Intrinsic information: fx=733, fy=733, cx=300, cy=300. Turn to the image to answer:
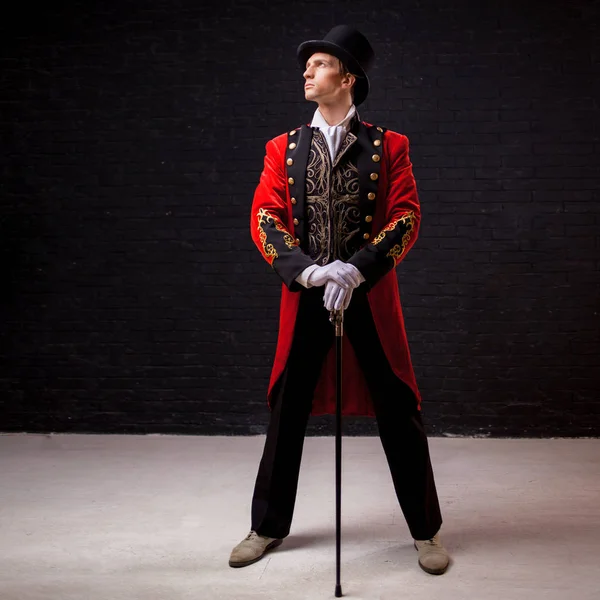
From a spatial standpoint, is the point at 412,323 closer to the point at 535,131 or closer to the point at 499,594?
the point at 535,131

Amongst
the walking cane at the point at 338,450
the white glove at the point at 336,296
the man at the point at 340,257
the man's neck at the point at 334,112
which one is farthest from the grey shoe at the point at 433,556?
the man's neck at the point at 334,112

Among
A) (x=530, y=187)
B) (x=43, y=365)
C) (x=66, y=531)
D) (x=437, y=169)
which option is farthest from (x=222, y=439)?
(x=530, y=187)

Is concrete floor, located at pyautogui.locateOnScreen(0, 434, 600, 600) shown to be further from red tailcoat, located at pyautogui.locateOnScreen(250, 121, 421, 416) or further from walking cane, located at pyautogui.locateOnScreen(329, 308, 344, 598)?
red tailcoat, located at pyautogui.locateOnScreen(250, 121, 421, 416)

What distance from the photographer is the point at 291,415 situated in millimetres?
2439

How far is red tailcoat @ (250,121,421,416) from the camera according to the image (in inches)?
91.3

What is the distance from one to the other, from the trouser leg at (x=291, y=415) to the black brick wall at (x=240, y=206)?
1.81m

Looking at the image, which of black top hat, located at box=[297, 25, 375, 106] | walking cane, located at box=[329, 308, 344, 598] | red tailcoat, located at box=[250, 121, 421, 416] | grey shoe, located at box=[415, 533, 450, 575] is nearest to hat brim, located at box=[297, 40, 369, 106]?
black top hat, located at box=[297, 25, 375, 106]

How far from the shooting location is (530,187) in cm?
420

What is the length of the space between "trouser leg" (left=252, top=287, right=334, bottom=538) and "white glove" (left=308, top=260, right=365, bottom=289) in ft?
0.67

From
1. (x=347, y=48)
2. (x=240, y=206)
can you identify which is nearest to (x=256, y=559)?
(x=347, y=48)

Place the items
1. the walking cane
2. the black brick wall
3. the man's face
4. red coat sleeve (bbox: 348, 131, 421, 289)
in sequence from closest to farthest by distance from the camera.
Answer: the walking cane < red coat sleeve (bbox: 348, 131, 421, 289) < the man's face < the black brick wall

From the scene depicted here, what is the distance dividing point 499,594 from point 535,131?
9.29ft

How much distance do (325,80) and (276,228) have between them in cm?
50

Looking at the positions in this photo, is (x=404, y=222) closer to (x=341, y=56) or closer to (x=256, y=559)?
(x=341, y=56)
